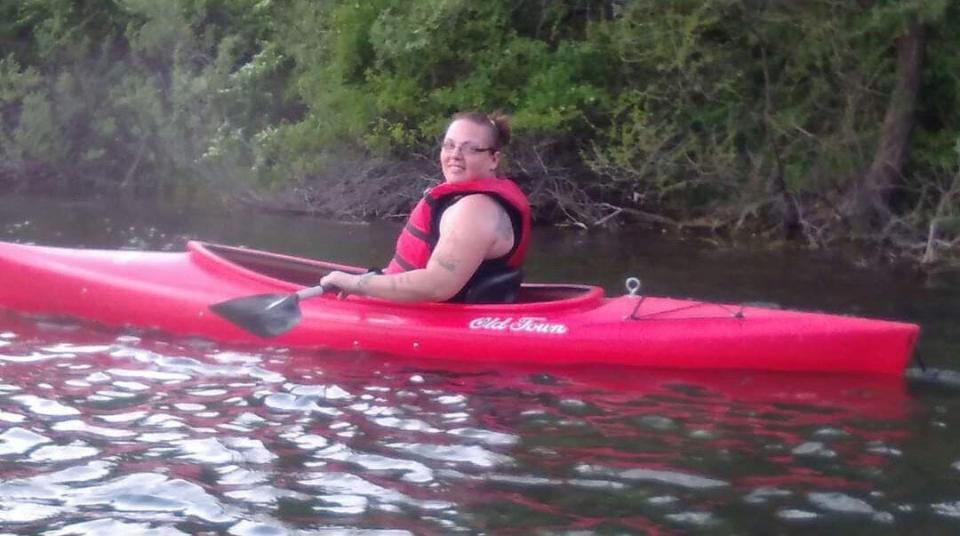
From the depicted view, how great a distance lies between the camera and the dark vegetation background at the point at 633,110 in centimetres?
935

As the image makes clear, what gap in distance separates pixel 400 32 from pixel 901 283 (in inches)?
182

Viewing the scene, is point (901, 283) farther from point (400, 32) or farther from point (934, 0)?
point (400, 32)

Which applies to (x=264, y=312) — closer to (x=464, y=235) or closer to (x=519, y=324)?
(x=464, y=235)

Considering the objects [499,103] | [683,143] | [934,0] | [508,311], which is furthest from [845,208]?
[508,311]

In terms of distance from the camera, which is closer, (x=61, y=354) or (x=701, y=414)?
(x=701, y=414)

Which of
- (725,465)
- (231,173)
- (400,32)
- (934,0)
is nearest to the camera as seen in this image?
(725,465)

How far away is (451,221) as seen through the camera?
17.4 ft

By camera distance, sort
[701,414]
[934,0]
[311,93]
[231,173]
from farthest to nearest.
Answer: [231,173] → [311,93] → [934,0] → [701,414]

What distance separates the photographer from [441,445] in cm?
420

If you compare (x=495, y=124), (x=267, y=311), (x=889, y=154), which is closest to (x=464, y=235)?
(x=495, y=124)

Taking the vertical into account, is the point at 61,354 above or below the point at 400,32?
below

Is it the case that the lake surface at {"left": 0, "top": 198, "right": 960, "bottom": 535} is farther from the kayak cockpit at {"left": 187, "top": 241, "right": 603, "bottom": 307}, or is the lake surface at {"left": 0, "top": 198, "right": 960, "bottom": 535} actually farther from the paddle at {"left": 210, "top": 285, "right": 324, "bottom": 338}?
the kayak cockpit at {"left": 187, "top": 241, "right": 603, "bottom": 307}

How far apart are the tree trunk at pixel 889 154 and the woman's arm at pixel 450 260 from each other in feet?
16.2

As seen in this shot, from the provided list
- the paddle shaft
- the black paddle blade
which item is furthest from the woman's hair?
the black paddle blade
